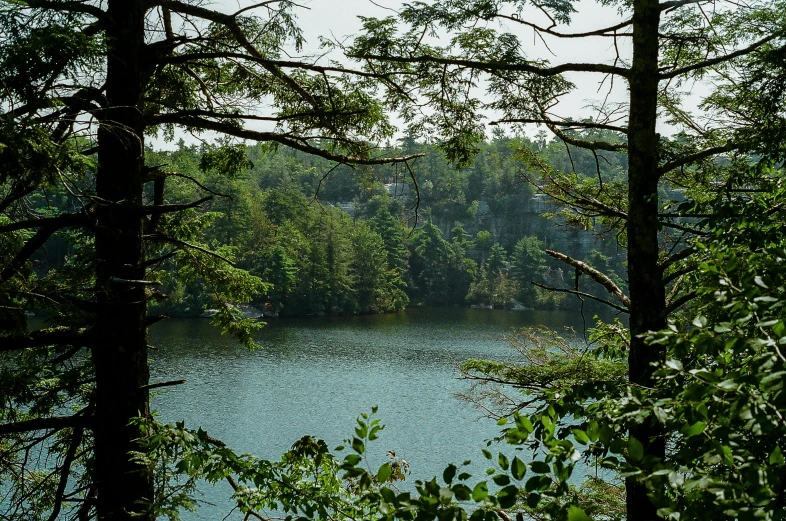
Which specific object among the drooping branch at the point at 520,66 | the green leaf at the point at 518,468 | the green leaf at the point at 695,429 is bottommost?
the green leaf at the point at 518,468

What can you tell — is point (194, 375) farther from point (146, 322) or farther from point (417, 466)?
point (146, 322)

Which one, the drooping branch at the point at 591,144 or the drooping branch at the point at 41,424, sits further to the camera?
the drooping branch at the point at 591,144

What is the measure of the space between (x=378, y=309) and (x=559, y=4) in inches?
1624

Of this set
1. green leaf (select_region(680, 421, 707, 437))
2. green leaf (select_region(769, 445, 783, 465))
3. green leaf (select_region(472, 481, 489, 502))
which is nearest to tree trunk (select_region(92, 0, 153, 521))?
green leaf (select_region(472, 481, 489, 502))

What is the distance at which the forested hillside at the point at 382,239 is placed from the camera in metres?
40.6

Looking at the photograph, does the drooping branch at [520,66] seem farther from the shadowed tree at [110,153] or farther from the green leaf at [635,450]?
the green leaf at [635,450]

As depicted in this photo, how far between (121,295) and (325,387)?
17.2 metres

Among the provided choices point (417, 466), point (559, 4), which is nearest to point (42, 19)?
point (559, 4)

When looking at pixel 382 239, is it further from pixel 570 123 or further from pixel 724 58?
pixel 724 58

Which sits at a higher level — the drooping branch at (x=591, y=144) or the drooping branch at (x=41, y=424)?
the drooping branch at (x=591, y=144)

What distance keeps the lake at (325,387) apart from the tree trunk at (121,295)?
4.74 metres

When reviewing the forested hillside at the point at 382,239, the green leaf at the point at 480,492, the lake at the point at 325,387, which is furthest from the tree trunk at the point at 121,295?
the forested hillside at the point at 382,239

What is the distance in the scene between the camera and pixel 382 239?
1983 inches

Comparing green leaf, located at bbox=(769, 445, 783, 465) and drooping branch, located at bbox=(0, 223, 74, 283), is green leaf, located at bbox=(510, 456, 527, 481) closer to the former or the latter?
green leaf, located at bbox=(769, 445, 783, 465)
